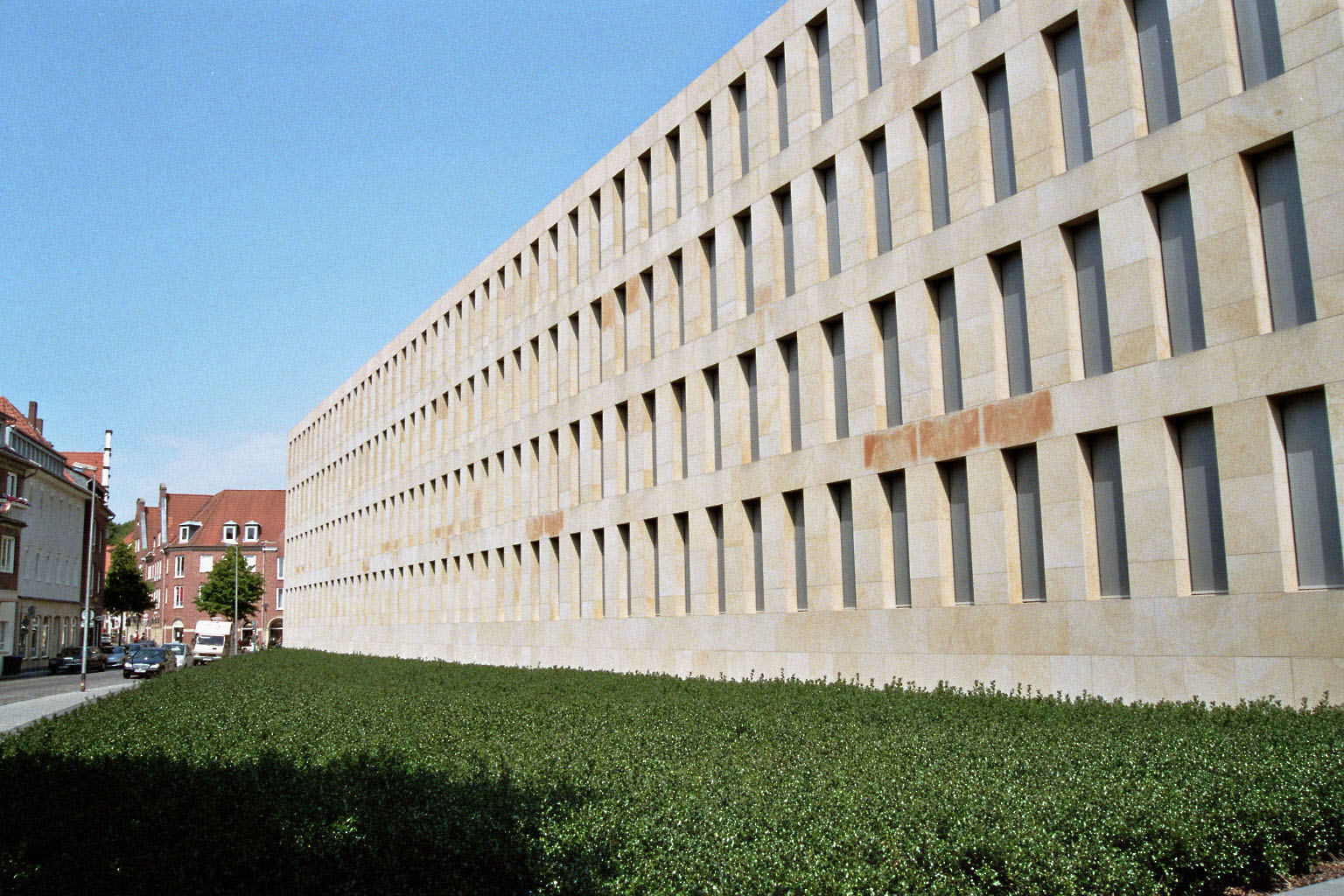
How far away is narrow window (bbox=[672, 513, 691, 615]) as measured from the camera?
1194 inches

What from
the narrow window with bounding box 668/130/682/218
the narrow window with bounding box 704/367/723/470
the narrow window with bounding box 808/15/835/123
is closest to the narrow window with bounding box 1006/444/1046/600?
the narrow window with bounding box 808/15/835/123

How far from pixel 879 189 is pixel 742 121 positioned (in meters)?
6.93

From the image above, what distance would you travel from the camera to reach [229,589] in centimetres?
9681

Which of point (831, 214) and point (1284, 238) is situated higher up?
point (831, 214)

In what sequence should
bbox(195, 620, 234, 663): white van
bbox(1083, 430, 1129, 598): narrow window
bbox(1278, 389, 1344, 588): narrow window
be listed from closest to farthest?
bbox(1278, 389, 1344, 588): narrow window
bbox(1083, 430, 1129, 598): narrow window
bbox(195, 620, 234, 663): white van

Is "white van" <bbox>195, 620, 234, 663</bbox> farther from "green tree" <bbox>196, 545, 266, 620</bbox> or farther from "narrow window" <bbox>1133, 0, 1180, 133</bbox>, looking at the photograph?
"narrow window" <bbox>1133, 0, 1180, 133</bbox>

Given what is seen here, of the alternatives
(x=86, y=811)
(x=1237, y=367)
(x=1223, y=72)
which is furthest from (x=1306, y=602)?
(x=86, y=811)

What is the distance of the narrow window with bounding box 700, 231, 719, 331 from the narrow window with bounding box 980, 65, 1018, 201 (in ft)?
31.1

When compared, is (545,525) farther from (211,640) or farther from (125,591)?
(125,591)

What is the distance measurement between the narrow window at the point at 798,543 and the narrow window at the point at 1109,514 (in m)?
8.00

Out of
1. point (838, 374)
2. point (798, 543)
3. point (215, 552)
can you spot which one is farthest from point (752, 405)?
point (215, 552)

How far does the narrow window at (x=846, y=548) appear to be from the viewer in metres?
24.2

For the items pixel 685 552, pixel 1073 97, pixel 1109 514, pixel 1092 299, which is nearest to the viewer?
pixel 1109 514

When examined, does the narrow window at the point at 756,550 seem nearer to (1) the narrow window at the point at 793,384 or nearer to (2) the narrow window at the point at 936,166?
(1) the narrow window at the point at 793,384
